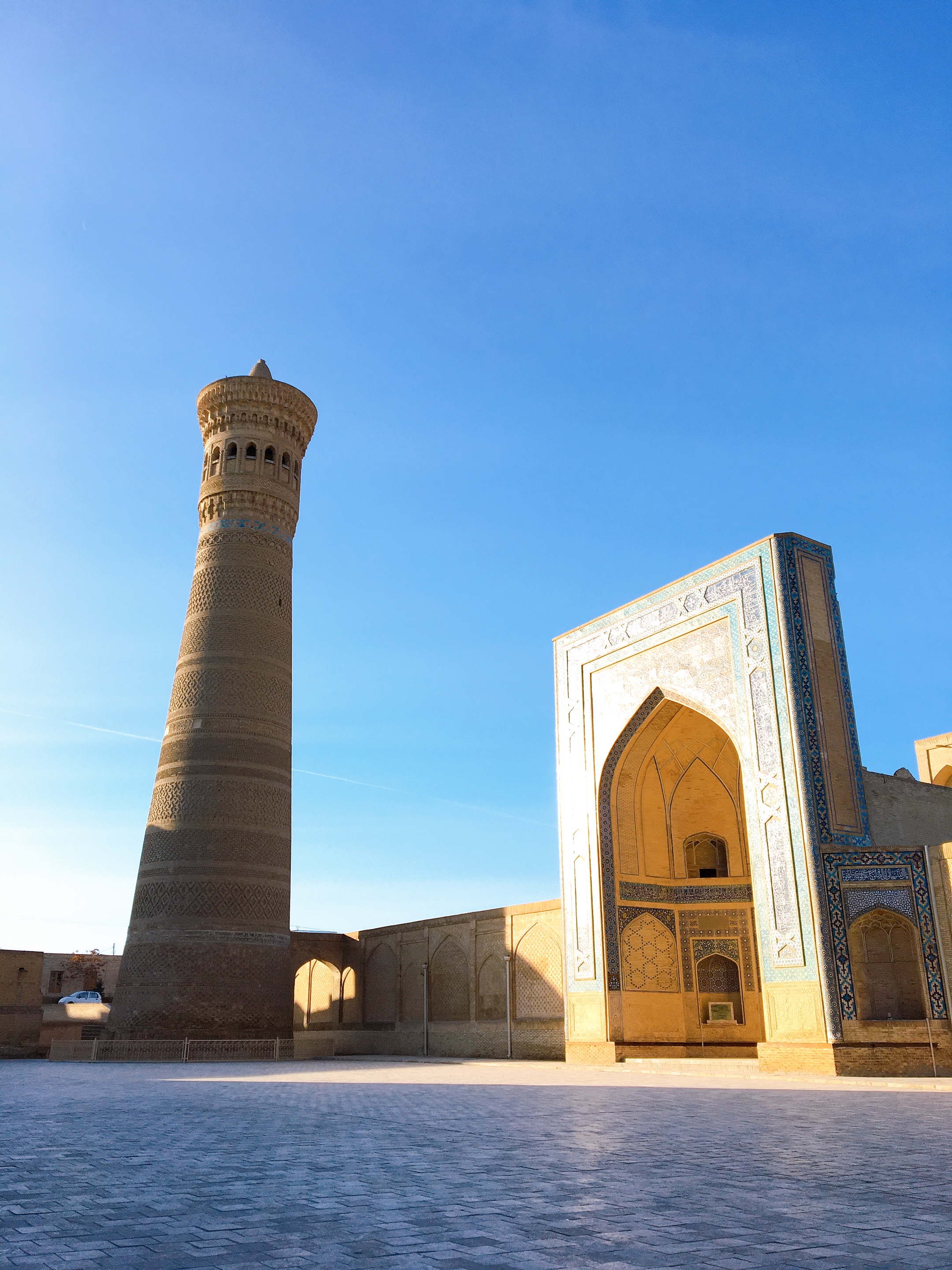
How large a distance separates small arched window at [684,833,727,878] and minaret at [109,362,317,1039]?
691cm

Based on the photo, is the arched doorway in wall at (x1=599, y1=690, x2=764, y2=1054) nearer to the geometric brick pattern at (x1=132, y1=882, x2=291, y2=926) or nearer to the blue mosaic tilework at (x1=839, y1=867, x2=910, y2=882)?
the blue mosaic tilework at (x1=839, y1=867, x2=910, y2=882)

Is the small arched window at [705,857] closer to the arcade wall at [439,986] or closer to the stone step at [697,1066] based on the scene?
the arcade wall at [439,986]

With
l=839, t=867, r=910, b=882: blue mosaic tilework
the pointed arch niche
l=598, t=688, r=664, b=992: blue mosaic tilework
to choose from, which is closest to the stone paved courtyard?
l=839, t=867, r=910, b=882: blue mosaic tilework

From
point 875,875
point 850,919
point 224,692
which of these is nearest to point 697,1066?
point 850,919

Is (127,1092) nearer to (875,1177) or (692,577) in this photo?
(875,1177)

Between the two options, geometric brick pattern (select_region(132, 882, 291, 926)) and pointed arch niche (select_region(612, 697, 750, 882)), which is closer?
pointed arch niche (select_region(612, 697, 750, 882))

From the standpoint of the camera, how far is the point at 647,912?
14438mm

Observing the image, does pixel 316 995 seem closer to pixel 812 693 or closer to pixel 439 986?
pixel 439 986

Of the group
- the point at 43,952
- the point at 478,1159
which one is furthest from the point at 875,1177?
the point at 43,952

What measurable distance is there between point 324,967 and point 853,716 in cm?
1464

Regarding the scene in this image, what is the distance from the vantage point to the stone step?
11.1 metres

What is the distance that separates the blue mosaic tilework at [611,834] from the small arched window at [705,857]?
180 cm

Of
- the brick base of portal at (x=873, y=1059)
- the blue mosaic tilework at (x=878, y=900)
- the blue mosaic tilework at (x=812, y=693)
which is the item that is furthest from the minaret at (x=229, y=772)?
the blue mosaic tilework at (x=878, y=900)

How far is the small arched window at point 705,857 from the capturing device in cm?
1547
